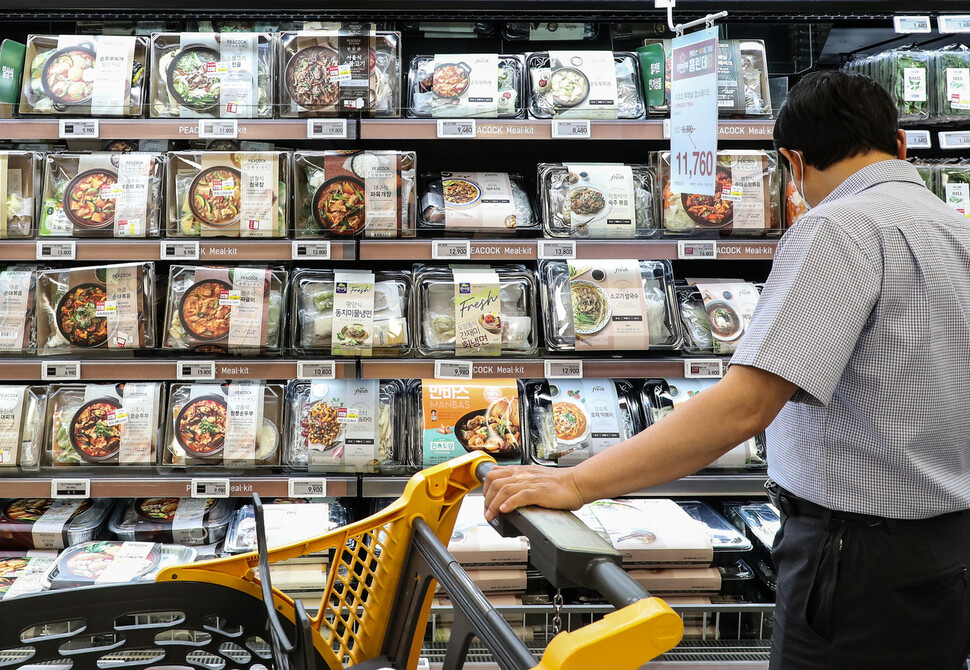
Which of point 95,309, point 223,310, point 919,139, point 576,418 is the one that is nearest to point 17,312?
point 95,309

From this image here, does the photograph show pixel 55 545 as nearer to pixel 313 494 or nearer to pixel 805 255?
pixel 313 494

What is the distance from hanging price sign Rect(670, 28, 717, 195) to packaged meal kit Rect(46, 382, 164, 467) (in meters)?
2.09

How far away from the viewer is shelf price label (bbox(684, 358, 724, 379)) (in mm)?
2781

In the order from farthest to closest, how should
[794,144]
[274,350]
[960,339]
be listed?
[274,350], [794,144], [960,339]

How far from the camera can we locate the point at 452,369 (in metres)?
2.74

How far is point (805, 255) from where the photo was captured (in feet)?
3.96

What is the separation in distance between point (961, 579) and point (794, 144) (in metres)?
0.87

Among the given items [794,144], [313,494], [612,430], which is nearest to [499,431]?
[612,430]

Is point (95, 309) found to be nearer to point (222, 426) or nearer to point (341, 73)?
point (222, 426)

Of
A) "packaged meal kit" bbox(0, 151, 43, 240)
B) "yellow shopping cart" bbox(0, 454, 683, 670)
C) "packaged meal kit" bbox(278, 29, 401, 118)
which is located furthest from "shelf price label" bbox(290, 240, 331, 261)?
"yellow shopping cart" bbox(0, 454, 683, 670)

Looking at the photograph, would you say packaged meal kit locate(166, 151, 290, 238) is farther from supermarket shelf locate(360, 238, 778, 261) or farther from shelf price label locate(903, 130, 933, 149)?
shelf price label locate(903, 130, 933, 149)

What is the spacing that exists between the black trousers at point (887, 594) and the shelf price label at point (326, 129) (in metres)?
2.06

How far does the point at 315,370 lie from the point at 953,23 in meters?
2.71

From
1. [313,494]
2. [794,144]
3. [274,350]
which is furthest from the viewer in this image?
[274,350]
